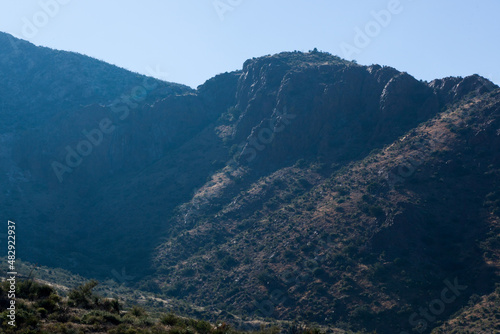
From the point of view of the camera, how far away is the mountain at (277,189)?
5581 centimetres

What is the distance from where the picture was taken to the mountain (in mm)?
55812

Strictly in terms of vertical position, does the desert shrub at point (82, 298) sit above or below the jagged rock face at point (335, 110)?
below

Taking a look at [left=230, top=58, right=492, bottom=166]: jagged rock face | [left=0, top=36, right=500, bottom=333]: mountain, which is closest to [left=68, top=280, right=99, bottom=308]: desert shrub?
[left=0, top=36, right=500, bottom=333]: mountain

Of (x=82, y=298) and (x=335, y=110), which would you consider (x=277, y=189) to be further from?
(x=82, y=298)

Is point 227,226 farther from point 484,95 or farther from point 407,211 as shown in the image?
point 484,95

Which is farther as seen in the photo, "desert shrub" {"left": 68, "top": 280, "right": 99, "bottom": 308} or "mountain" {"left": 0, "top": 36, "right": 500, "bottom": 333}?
"mountain" {"left": 0, "top": 36, "right": 500, "bottom": 333}

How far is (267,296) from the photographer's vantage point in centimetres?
5838

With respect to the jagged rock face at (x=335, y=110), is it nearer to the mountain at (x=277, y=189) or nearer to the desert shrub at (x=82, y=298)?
the mountain at (x=277, y=189)

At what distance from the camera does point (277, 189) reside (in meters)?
80.1

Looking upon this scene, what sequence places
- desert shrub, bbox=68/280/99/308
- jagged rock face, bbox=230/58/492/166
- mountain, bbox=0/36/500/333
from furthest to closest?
jagged rock face, bbox=230/58/492/166, mountain, bbox=0/36/500/333, desert shrub, bbox=68/280/99/308

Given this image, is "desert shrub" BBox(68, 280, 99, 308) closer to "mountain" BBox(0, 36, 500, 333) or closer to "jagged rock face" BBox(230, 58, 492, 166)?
"mountain" BBox(0, 36, 500, 333)

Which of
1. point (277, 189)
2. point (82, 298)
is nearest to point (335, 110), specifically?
point (277, 189)

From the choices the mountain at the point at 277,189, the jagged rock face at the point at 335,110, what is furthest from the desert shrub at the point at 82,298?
the jagged rock face at the point at 335,110

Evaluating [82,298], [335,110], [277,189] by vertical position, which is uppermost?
[335,110]
